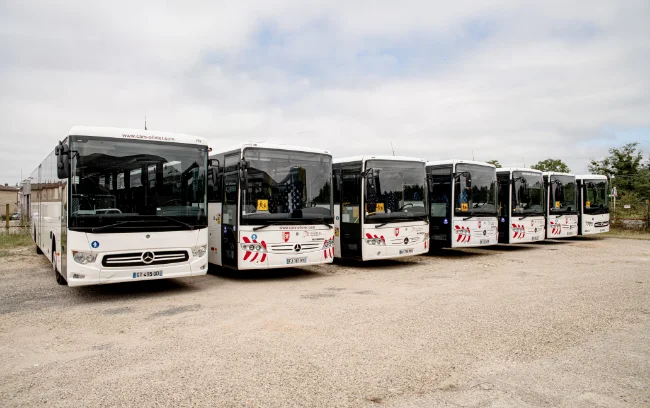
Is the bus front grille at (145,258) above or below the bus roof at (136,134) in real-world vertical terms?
below

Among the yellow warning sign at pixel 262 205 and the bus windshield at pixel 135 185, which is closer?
the bus windshield at pixel 135 185

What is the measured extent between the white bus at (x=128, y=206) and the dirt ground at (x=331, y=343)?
0.68m

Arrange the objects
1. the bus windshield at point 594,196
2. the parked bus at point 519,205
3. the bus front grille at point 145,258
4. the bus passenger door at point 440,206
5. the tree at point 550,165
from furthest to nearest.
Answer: the tree at point 550,165
the bus windshield at point 594,196
the parked bus at point 519,205
the bus passenger door at point 440,206
the bus front grille at point 145,258

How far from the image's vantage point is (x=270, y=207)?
10.7m

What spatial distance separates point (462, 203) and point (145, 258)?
9.77 metres

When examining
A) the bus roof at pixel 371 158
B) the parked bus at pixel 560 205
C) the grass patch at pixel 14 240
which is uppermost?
the bus roof at pixel 371 158

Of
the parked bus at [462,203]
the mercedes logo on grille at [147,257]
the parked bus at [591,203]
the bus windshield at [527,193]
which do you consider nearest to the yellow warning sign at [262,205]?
the mercedes logo on grille at [147,257]

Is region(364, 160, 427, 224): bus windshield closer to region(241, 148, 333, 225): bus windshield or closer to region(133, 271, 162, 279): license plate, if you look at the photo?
region(241, 148, 333, 225): bus windshield

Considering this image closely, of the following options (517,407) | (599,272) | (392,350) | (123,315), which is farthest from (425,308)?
(599,272)

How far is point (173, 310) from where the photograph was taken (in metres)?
8.00

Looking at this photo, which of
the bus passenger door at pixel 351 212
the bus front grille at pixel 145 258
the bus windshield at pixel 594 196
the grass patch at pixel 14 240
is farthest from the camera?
the bus windshield at pixel 594 196

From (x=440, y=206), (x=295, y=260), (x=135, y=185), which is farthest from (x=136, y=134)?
(x=440, y=206)

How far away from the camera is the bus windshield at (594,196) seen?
2194 centimetres

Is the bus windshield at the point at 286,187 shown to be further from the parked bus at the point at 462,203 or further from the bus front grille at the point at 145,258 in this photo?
the parked bus at the point at 462,203
